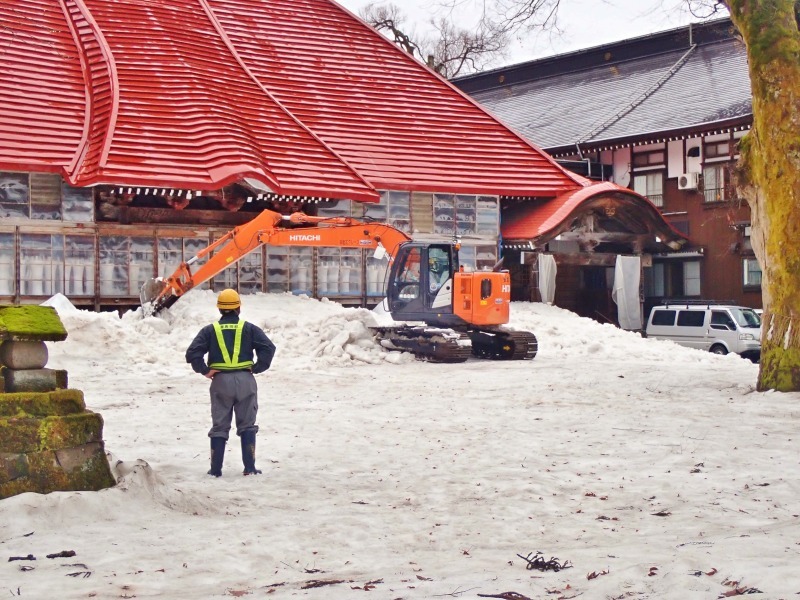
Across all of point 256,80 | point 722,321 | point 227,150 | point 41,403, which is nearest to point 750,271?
point 722,321

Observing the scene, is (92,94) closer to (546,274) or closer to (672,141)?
(546,274)

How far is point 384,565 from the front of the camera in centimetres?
682

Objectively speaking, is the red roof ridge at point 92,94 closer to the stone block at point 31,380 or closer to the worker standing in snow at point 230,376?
the worker standing in snow at point 230,376

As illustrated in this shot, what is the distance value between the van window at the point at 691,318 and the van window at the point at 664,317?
0.33 m

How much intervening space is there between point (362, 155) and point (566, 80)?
17425 millimetres

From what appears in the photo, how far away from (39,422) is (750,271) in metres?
28.6

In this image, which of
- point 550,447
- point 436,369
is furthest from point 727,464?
point 436,369

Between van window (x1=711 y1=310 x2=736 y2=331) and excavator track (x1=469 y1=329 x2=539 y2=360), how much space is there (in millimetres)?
7512

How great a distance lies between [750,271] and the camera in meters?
33.4

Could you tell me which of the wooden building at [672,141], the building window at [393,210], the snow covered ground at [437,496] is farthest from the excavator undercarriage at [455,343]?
the wooden building at [672,141]

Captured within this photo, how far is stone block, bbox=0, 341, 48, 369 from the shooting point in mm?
8398

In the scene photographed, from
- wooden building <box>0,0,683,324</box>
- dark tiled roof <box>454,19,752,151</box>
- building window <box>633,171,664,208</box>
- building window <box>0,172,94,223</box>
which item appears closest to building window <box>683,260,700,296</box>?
building window <box>633,171,664,208</box>

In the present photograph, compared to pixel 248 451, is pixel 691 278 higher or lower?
higher

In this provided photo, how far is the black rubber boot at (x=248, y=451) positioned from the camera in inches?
386
